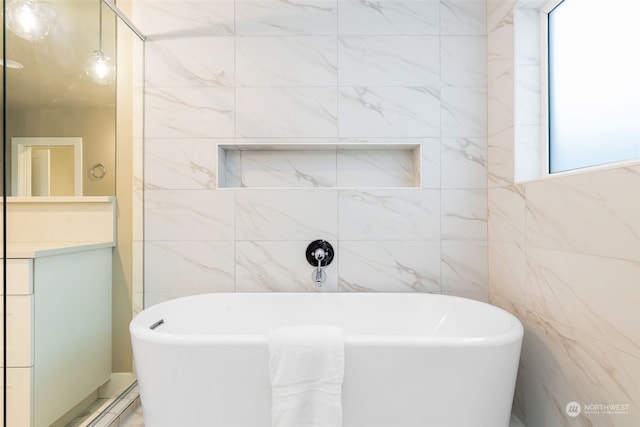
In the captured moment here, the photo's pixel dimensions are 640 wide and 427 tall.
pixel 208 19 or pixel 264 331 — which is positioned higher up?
pixel 208 19

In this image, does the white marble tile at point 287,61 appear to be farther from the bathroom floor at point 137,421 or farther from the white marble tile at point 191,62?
the bathroom floor at point 137,421

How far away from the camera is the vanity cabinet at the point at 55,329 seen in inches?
56.7

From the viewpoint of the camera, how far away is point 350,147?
2.26 m

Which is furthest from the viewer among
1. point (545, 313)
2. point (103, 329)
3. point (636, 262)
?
point (103, 329)

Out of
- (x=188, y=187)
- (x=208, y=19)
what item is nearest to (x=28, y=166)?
(x=188, y=187)

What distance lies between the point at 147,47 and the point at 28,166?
1124 mm

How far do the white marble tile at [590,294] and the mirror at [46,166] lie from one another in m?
2.17

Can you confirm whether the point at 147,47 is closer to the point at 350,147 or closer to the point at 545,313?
the point at 350,147

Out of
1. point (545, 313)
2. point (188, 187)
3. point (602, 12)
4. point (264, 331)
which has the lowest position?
point (264, 331)

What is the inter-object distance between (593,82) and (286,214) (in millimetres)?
1595

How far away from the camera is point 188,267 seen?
2.19 m
